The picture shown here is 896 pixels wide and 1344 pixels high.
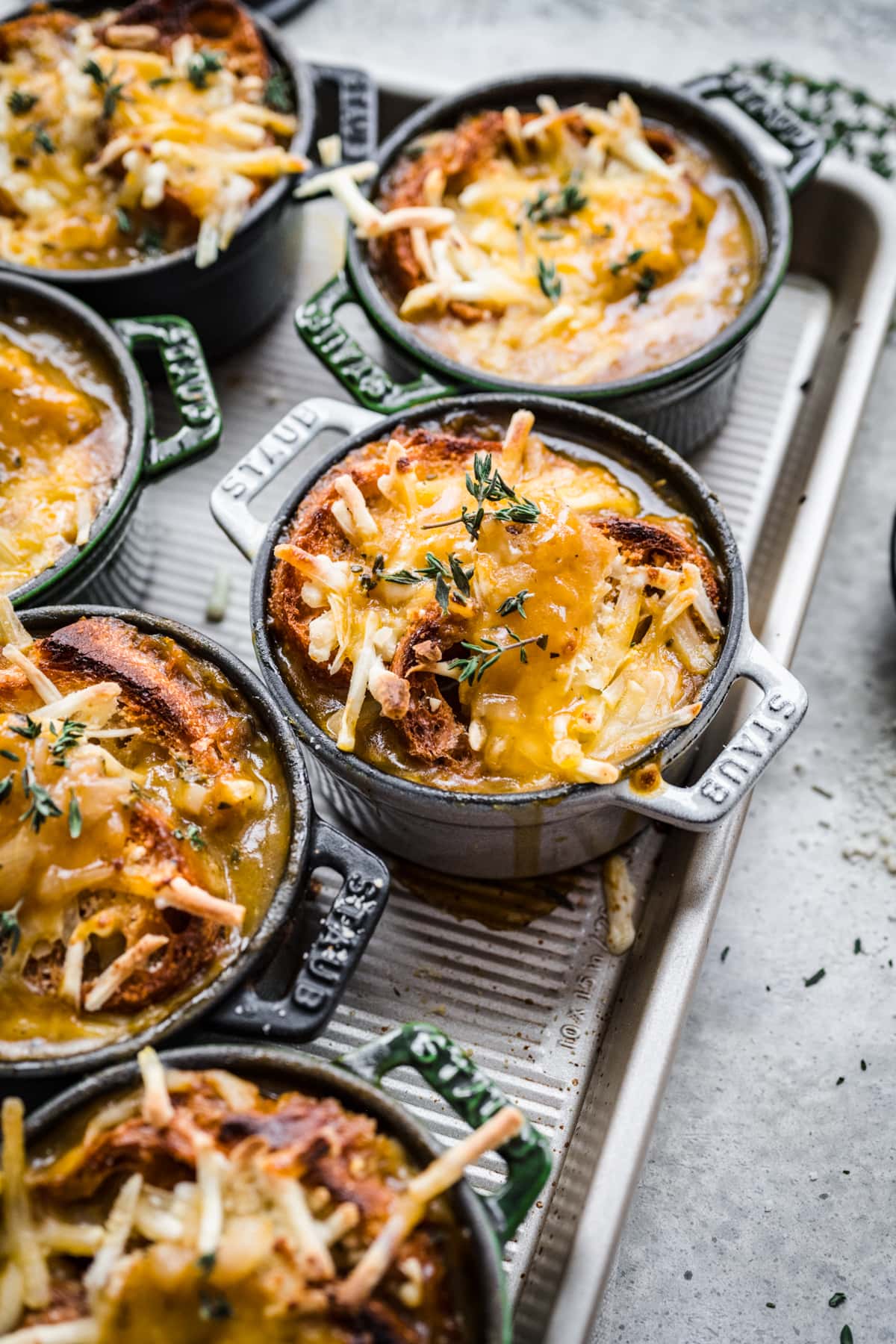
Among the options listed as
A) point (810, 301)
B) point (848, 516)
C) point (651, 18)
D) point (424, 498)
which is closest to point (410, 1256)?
point (424, 498)

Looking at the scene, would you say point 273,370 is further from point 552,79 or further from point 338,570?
point 338,570

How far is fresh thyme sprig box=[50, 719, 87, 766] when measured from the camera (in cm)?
265

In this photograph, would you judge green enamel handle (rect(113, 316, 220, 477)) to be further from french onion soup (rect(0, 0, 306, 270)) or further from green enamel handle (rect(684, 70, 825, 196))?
green enamel handle (rect(684, 70, 825, 196))

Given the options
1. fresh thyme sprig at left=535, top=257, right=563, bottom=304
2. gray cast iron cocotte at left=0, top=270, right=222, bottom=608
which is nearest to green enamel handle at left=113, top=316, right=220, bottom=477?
gray cast iron cocotte at left=0, top=270, right=222, bottom=608

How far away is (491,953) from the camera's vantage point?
Result: 3270 millimetres

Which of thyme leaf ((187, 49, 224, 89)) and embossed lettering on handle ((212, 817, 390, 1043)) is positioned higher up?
thyme leaf ((187, 49, 224, 89))

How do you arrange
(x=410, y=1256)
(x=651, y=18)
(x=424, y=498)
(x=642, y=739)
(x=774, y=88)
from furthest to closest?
(x=651, y=18) → (x=774, y=88) → (x=424, y=498) → (x=642, y=739) → (x=410, y=1256)

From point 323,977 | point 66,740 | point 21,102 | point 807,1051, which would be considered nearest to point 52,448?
point 66,740

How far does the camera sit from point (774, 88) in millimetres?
4988

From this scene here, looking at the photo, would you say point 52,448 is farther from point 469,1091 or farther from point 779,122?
point 779,122

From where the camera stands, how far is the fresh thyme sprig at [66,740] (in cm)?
265

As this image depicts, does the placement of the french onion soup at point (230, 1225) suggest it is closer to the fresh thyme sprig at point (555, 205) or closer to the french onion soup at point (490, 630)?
the french onion soup at point (490, 630)

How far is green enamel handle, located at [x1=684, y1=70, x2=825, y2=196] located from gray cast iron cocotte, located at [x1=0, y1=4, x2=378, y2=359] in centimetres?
104

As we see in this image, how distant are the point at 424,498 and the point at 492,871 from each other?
2.97ft
